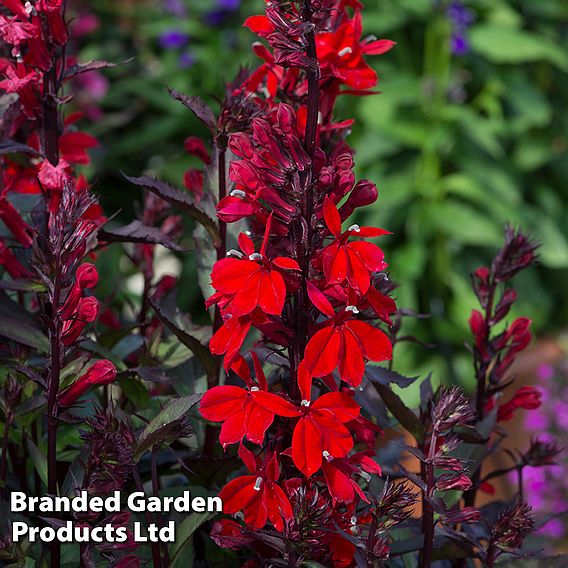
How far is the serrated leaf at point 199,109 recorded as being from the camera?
80 centimetres

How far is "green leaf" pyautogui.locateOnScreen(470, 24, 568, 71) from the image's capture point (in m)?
3.00

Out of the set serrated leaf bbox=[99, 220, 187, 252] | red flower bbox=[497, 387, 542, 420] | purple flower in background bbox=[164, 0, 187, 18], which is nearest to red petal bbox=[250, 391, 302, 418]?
serrated leaf bbox=[99, 220, 187, 252]

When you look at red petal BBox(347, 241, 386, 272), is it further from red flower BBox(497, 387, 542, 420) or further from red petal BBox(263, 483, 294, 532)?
red flower BBox(497, 387, 542, 420)

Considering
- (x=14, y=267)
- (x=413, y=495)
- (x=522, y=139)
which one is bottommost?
(x=413, y=495)

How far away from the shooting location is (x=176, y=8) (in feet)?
10.5

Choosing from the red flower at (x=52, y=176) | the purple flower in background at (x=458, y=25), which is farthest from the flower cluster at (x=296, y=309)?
the purple flower in background at (x=458, y=25)

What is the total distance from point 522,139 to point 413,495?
2852 millimetres

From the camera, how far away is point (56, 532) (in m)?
0.71

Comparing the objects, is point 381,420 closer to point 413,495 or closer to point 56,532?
point 413,495

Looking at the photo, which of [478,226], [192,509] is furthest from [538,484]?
[192,509]

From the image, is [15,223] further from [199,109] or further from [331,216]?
[331,216]

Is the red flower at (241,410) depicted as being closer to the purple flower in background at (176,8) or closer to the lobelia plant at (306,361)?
the lobelia plant at (306,361)

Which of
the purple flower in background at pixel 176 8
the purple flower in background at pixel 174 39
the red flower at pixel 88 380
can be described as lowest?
the red flower at pixel 88 380

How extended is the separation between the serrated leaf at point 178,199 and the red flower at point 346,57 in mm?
172
